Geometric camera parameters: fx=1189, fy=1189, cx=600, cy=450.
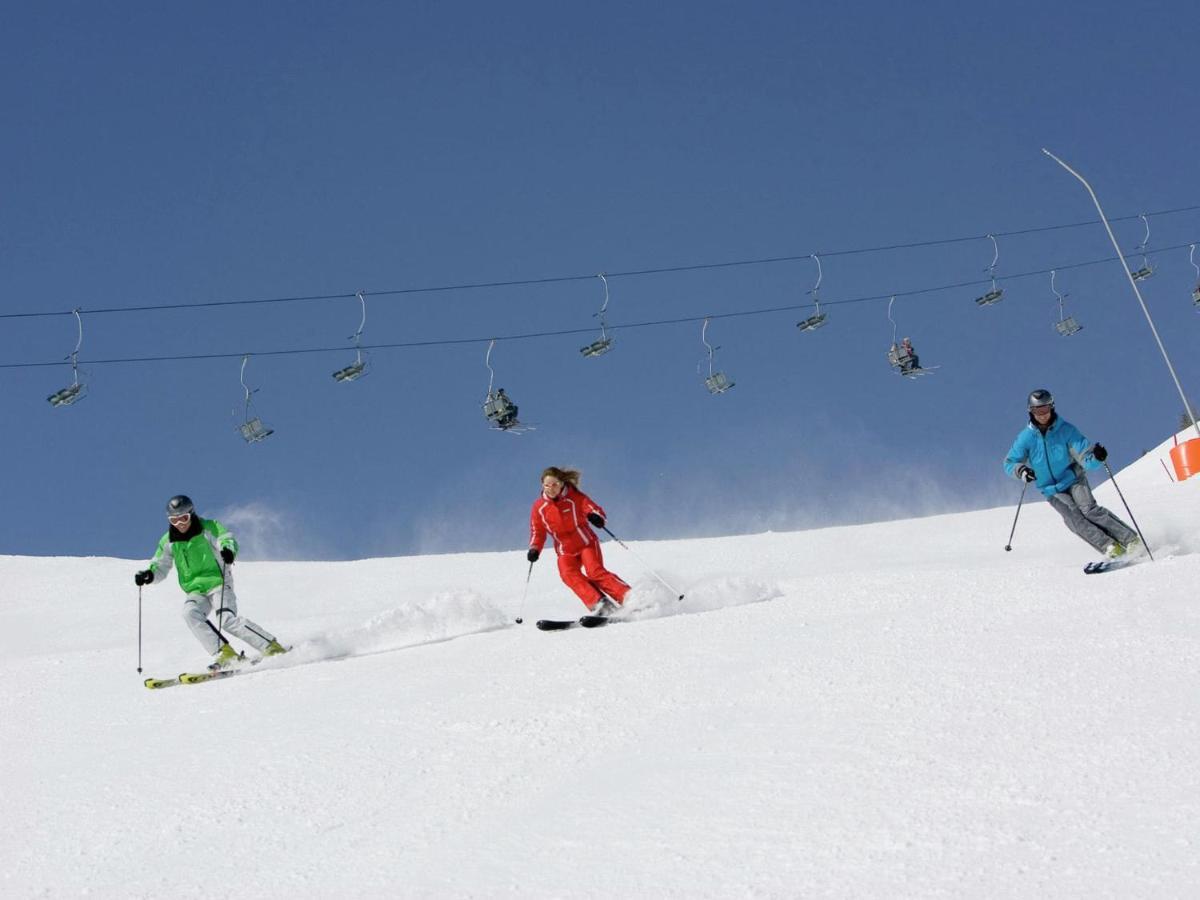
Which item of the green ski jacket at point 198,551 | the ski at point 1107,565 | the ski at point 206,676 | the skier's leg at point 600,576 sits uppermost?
the green ski jacket at point 198,551

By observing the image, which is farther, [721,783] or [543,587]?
[543,587]

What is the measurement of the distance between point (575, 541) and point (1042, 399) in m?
4.24

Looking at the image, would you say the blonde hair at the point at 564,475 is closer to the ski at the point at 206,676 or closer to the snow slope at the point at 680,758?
the snow slope at the point at 680,758

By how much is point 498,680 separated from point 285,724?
3.88ft

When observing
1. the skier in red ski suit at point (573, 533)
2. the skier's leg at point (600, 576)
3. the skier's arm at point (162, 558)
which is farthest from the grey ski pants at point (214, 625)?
the skier's leg at point (600, 576)

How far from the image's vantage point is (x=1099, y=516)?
10188 millimetres

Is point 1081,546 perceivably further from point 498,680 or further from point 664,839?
point 664,839

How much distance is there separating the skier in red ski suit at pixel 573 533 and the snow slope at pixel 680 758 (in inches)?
35.4

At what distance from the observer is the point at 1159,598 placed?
7.09 meters

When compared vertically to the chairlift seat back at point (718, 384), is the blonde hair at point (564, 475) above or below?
Answer: below

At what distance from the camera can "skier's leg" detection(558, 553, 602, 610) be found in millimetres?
10109

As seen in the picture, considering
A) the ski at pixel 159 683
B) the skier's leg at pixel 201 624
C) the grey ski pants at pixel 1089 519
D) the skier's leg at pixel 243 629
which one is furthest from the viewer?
the grey ski pants at pixel 1089 519

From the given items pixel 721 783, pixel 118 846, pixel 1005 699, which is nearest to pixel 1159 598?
pixel 1005 699

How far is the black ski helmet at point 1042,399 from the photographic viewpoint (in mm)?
10344
